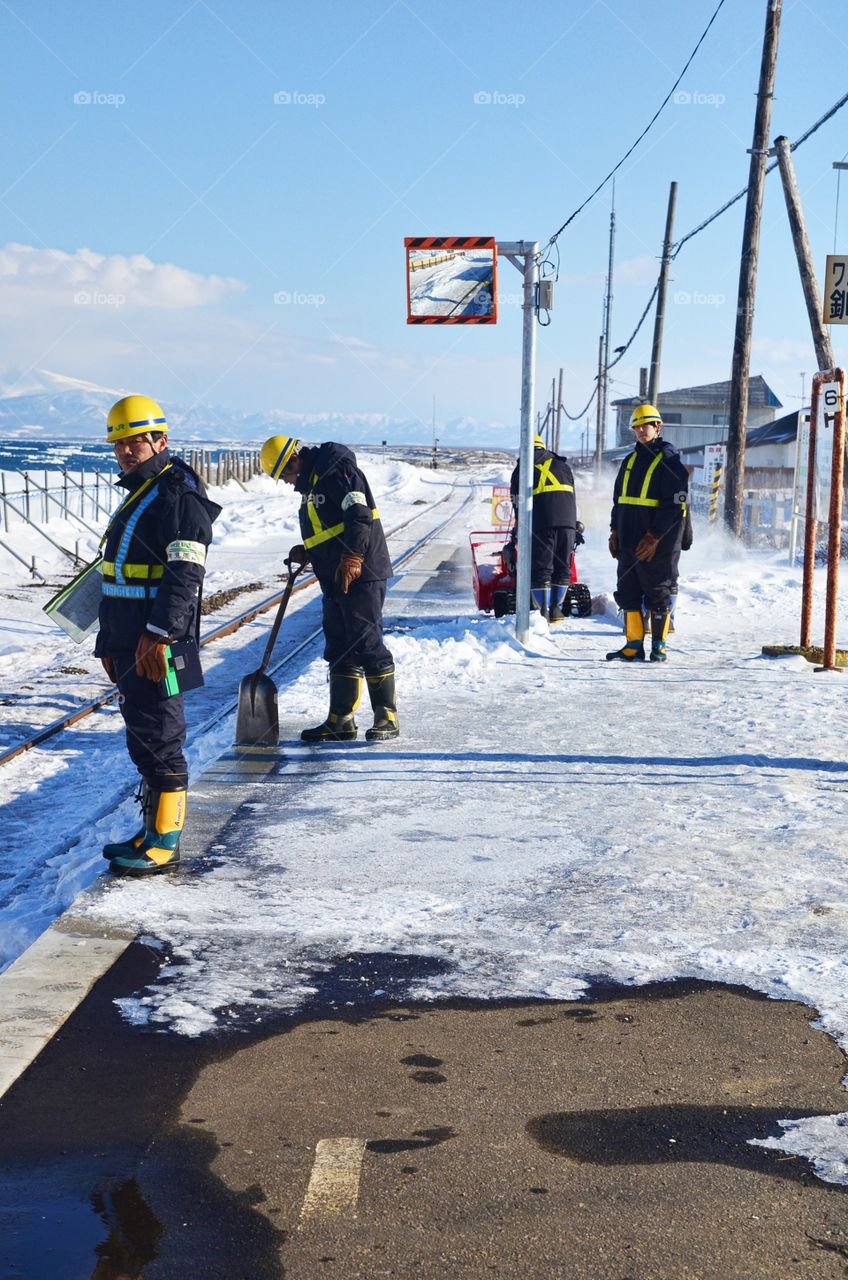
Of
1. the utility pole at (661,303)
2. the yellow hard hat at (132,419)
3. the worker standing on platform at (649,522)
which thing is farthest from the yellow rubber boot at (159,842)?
the utility pole at (661,303)

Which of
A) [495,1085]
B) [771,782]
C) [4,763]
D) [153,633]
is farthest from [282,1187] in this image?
[4,763]

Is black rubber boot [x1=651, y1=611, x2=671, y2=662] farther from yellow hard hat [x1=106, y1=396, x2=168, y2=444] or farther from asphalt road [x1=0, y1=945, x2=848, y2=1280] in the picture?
asphalt road [x1=0, y1=945, x2=848, y2=1280]

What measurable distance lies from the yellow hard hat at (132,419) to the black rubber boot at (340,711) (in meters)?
2.53

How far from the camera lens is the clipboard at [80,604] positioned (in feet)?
19.0

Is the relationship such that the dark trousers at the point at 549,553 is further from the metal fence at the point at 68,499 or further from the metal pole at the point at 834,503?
the metal fence at the point at 68,499

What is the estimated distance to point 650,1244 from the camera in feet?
8.70

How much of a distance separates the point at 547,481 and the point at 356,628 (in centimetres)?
489

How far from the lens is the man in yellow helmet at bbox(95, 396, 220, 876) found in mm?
5188

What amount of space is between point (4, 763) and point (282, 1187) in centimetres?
575

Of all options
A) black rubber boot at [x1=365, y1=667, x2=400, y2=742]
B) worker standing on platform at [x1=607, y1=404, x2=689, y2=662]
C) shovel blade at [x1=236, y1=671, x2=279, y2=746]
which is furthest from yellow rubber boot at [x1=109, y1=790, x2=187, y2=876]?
worker standing on platform at [x1=607, y1=404, x2=689, y2=662]

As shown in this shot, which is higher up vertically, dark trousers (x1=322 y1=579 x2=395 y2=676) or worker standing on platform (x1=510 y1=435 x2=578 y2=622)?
worker standing on platform (x1=510 y1=435 x2=578 y2=622)

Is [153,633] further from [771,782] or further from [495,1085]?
[771,782]

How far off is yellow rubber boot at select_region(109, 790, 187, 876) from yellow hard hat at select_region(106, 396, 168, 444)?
1.54 m

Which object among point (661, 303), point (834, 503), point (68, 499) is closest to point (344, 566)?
point (834, 503)
